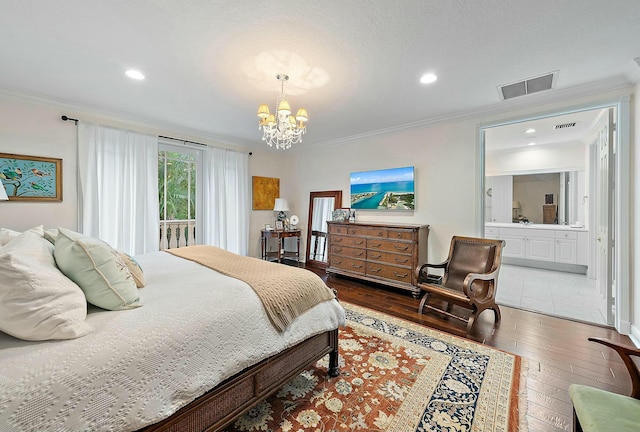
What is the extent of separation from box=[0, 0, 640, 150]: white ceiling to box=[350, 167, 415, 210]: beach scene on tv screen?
3.92ft

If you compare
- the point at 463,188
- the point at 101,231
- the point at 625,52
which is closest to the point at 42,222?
the point at 101,231

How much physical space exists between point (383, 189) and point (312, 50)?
8.76 ft

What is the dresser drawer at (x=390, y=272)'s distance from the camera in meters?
3.68

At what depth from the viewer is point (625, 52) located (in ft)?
7.09

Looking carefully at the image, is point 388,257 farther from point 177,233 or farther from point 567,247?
point 567,247

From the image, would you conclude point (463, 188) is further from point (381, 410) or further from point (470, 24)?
point (381, 410)

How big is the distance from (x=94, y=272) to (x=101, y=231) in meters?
2.91

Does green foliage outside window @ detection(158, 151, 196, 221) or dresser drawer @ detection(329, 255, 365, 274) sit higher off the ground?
green foliage outside window @ detection(158, 151, 196, 221)

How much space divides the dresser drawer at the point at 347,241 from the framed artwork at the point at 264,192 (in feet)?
5.86

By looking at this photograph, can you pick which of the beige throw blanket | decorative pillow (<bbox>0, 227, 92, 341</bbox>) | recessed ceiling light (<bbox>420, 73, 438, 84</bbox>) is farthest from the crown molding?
decorative pillow (<bbox>0, 227, 92, 341</bbox>)

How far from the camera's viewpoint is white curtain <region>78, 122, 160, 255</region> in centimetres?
341

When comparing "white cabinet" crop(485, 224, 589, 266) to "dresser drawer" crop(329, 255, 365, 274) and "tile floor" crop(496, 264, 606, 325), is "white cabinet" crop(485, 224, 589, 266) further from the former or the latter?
"dresser drawer" crop(329, 255, 365, 274)

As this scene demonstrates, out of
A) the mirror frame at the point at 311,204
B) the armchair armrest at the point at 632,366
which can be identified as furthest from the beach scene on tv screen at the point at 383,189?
the armchair armrest at the point at 632,366

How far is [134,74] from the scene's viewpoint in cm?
257
